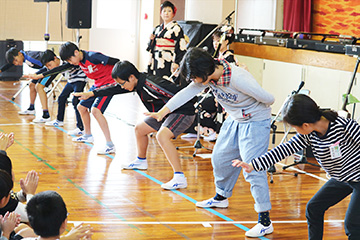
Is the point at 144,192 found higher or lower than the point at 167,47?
lower

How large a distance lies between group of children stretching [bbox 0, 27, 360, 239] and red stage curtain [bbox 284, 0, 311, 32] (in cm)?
641

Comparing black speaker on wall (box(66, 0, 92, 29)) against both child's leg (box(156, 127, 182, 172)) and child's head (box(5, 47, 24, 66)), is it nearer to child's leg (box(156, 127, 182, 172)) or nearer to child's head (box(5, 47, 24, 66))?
child's head (box(5, 47, 24, 66))

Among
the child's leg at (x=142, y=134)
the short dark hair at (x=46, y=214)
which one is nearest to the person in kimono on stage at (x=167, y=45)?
the child's leg at (x=142, y=134)

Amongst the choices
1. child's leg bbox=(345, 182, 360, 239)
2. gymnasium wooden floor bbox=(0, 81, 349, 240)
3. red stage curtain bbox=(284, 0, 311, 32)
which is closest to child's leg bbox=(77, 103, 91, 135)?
gymnasium wooden floor bbox=(0, 81, 349, 240)

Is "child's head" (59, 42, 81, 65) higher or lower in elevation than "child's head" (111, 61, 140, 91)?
higher

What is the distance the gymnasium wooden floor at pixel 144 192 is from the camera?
3.65m

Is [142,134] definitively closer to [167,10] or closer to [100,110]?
[100,110]

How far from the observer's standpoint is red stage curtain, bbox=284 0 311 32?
10922 millimetres

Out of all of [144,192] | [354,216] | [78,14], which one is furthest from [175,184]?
[78,14]

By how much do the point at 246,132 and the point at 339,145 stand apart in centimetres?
92

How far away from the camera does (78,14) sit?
8.48m

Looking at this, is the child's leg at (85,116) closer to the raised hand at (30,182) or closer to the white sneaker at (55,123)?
the white sneaker at (55,123)

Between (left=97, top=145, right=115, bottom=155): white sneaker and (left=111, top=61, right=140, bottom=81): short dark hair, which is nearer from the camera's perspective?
(left=111, top=61, right=140, bottom=81): short dark hair

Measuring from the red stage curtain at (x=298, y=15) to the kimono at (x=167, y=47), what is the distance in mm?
4903
